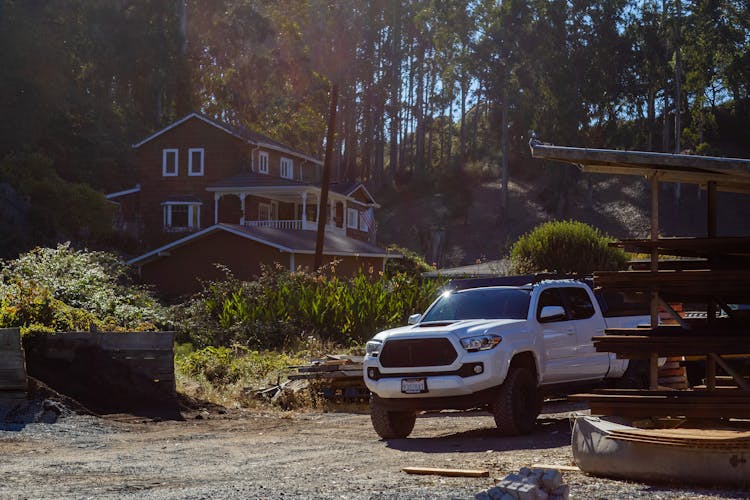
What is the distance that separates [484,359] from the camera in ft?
43.2

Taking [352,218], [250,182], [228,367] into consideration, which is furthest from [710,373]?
[352,218]

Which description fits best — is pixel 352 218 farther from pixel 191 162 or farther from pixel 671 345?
pixel 671 345

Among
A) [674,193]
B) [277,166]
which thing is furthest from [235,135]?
[674,193]

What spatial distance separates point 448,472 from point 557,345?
18.2ft

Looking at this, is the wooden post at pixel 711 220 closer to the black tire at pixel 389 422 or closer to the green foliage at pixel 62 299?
the black tire at pixel 389 422

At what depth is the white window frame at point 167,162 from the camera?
199 feet

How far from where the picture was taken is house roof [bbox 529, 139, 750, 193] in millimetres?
10258

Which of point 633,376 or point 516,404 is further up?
point 633,376

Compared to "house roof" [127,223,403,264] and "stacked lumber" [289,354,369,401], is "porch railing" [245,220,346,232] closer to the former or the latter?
"house roof" [127,223,403,264]

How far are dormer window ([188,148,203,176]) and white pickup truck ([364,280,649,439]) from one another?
46.7 meters

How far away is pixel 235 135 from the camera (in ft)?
194

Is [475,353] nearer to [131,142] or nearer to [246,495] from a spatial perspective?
[246,495]

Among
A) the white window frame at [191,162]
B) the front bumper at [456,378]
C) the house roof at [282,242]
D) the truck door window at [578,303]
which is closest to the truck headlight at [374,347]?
the front bumper at [456,378]

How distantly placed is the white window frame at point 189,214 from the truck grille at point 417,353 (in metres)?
46.3
